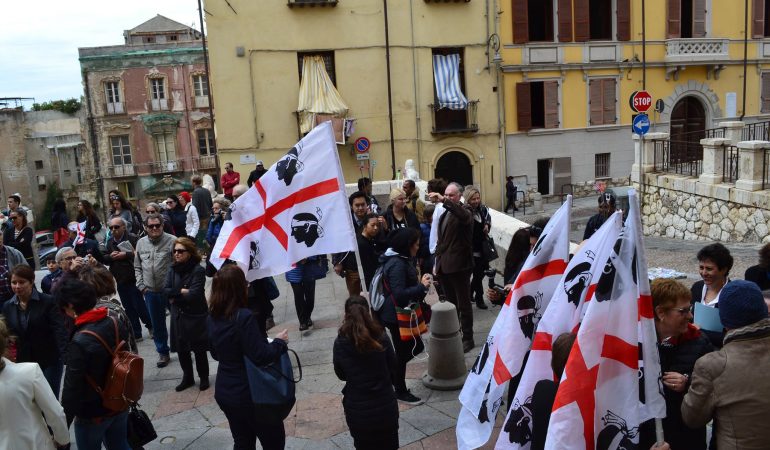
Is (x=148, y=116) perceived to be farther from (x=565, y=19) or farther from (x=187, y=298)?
(x=187, y=298)

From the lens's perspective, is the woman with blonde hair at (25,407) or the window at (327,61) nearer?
the woman with blonde hair at (25,407)

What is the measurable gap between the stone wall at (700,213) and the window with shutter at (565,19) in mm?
9359

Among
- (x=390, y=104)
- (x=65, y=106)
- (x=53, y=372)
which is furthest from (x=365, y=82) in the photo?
(x=65, y=106)

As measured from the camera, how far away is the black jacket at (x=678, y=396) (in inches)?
131

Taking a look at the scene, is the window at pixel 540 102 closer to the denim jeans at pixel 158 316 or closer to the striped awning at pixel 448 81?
the striped awning at pixel 448 81

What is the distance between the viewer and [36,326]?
5141mm

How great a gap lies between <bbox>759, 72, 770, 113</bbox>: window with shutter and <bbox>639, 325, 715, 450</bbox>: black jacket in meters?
27.3

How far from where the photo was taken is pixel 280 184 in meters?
5.12

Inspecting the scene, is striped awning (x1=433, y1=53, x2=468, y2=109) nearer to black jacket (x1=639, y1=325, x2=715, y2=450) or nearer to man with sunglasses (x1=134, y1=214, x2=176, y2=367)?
man with sunglasses (x1=134, y1=214, x2=176, y2=367)

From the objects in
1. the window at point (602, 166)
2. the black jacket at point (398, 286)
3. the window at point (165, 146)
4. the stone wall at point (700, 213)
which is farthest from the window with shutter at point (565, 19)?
the window at point (165, 146)

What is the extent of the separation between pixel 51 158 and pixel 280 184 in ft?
153

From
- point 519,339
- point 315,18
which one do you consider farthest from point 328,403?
point 315,18

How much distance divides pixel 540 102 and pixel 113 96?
31.1 meters

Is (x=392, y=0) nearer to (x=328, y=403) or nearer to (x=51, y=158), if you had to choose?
(x=328, y=403)
